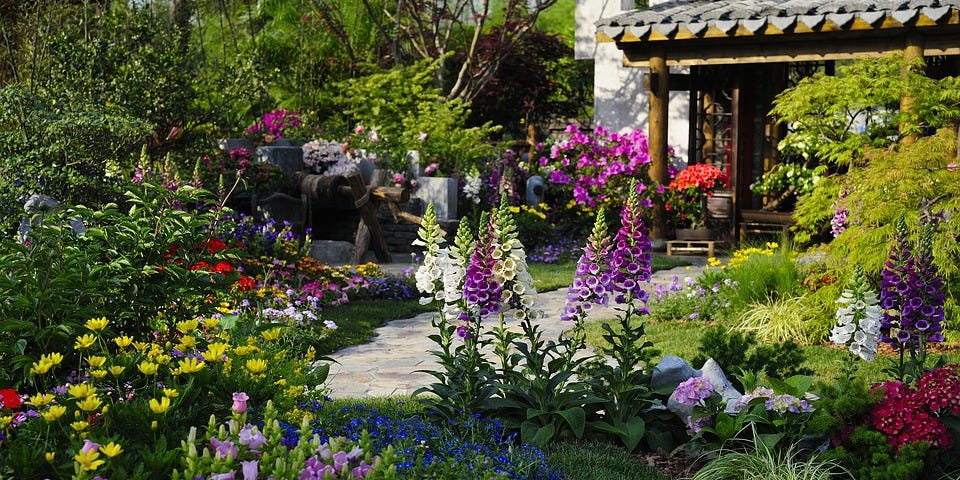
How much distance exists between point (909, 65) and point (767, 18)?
1617 millimetres

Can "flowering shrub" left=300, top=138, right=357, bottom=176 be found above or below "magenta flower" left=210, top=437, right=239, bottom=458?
above

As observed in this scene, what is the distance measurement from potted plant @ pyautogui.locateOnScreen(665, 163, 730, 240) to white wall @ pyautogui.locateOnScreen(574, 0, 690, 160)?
6.09ft

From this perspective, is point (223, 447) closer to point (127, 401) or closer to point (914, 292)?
point (127, 401)

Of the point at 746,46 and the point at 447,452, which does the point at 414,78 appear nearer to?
the point at 746,46

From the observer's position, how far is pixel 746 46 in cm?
1188

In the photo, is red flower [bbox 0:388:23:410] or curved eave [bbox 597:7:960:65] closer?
red flower [bbox 0:388:23:410]

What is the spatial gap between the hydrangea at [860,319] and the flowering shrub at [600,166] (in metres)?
7.98

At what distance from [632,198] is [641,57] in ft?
28.5

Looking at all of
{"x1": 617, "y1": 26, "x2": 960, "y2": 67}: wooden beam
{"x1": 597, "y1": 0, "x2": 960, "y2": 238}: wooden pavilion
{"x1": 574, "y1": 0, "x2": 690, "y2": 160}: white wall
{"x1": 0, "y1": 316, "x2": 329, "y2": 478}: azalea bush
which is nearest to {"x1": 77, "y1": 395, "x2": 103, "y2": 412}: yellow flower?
{"x1": 0, "y1": 316, "x2": 329, "y2": 478}: azalea bush

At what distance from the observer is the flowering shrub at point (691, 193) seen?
12453 mm

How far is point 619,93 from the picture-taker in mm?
15039

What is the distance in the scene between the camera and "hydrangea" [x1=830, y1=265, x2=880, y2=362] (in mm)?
4469

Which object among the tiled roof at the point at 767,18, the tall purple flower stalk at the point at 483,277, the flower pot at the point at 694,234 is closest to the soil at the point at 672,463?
the tall purple flower stalk at the point at 483,277

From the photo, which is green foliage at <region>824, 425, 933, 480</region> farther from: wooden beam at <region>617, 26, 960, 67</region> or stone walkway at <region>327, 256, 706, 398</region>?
wooden beam at <region>617, 26, 960, 67</region>
